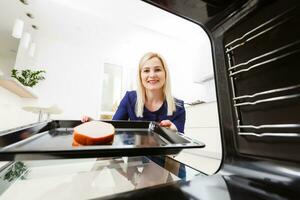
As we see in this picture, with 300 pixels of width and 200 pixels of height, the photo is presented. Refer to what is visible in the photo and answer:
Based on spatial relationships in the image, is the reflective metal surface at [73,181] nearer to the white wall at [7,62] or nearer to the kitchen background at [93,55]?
the kitchen background at [93,55]

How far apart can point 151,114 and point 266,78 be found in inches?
37.1

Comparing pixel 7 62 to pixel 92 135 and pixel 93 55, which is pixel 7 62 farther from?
pixel 92 135

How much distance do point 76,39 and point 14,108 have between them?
169 cm

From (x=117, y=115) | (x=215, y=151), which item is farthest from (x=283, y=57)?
(x=215, y=151)

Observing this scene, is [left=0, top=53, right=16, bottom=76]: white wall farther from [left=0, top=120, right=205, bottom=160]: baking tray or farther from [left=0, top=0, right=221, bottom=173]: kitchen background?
[left=0, top=120, right=205, bottom=160]: baking tray

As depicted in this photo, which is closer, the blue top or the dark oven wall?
the dark oven wall

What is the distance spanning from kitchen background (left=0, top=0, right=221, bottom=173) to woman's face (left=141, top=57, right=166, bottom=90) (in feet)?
3.58

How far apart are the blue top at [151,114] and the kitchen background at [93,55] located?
3.02 ft

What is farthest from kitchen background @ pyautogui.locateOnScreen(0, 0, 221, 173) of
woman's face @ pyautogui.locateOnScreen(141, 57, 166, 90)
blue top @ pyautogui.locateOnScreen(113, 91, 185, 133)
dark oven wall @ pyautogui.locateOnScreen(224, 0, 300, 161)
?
dark oven wall @ pyautogui.locateOnScreen(224, 0, 300, 161)

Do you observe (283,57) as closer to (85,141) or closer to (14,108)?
(85,141)

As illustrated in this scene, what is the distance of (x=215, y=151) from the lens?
1.97 m

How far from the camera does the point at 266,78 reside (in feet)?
1.03

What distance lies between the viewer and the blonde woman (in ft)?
3.97

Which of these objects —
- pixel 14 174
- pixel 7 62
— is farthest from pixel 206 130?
pixel 7 62
